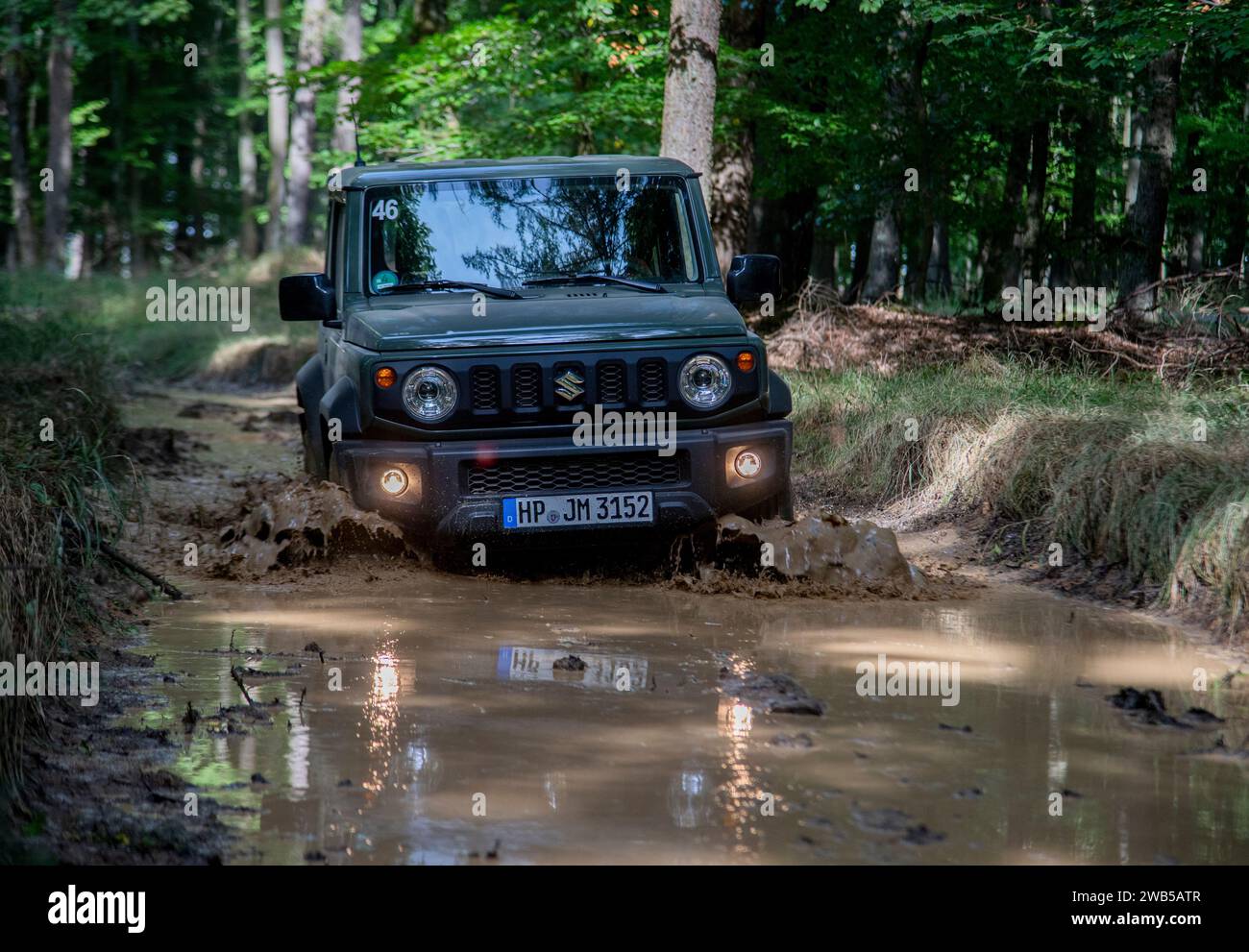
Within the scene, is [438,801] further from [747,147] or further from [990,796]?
[747,147]

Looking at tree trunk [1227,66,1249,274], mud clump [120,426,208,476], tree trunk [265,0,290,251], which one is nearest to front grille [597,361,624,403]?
mud clump [120,426,208,476]

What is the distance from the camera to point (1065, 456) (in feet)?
26.4

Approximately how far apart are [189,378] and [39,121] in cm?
2364

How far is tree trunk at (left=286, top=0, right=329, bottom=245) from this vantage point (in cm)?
2656

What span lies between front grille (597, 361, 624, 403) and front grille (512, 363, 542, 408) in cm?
29

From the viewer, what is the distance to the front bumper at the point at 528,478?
6418 mm

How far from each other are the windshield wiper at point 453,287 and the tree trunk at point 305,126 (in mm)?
18993

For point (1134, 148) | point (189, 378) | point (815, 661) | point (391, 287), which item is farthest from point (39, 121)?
point (815, 661)

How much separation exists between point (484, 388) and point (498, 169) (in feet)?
5.35

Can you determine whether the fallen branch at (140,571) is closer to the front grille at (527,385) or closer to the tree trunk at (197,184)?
the front grille at (527,385)

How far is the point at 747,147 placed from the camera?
15711mm

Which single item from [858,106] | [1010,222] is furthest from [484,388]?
[1010,222]

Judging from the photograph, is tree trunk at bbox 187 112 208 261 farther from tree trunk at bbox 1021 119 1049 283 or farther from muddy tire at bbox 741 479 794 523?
muddy tire at bbox 741 479 794 523
